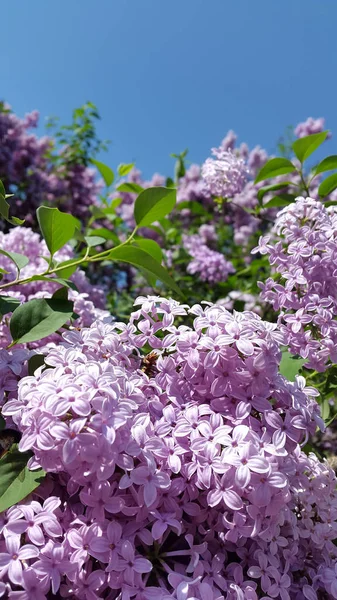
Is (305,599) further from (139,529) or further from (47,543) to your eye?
(47,543)

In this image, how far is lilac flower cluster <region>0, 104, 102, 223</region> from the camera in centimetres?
436

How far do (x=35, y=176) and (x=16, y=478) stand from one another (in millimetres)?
4096

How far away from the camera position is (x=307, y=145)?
152 centimetres

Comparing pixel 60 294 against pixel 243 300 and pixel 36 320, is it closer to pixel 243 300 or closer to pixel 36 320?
pixel 36 320

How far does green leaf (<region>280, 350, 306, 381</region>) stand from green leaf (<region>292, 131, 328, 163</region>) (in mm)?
688

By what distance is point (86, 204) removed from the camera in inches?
185

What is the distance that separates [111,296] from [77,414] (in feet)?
9.12

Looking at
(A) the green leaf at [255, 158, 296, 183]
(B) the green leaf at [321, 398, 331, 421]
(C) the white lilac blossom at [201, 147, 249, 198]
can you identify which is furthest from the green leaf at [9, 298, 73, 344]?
(C) the white lilac blossom at [201, 147, 249, 198]

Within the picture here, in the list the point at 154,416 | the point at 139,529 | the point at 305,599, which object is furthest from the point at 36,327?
the point at 305,599

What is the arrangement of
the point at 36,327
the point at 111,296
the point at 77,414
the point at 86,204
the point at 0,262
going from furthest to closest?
the point at 86,204, the point at 111,296, the point at 0,262, the point at 36,327, the point at 77,414

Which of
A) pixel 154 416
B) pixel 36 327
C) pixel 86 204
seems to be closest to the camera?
pixel 154 416

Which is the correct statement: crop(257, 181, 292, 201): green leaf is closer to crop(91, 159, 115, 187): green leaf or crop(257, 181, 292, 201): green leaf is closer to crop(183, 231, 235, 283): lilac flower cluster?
crop(91, 159, 115, 187): green leaf

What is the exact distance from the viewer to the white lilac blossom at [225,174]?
2162 mm

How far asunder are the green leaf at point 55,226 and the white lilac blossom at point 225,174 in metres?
1.29
